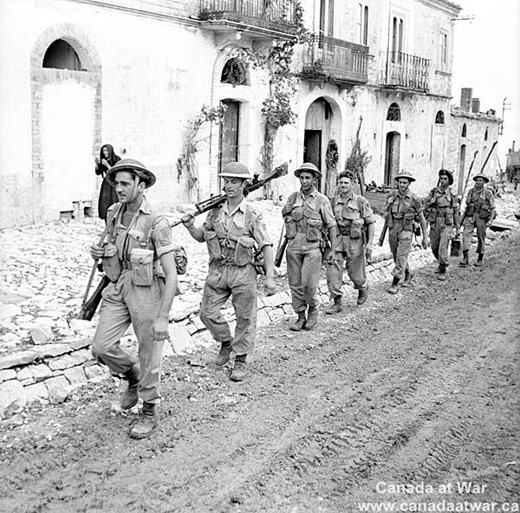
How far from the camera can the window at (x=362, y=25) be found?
A: 74.5 feet

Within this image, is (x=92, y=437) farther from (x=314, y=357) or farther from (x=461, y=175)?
(x=461, y=175)

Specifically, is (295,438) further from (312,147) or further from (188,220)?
(312,147)

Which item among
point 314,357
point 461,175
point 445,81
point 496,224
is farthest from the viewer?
point 461,175

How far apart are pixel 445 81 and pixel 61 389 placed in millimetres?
25250

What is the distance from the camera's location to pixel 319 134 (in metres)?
22.0

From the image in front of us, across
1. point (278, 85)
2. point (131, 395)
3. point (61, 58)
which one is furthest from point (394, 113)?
point (131, 395)

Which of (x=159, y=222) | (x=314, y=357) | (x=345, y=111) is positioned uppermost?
(x=345, y=111)

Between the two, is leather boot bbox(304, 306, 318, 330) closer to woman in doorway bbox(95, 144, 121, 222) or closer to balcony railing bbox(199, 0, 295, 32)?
woman in doorway bbox(95, 144, 121, 222)

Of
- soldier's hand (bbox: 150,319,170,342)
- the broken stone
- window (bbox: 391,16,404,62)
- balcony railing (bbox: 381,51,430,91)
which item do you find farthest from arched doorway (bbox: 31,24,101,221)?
window (bbox: 391,16,404,62)

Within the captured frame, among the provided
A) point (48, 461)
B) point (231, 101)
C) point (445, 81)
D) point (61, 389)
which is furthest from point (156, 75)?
point (445, 81)

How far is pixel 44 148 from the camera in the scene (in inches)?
535

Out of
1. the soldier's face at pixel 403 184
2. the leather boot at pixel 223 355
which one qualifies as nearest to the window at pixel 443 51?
the soldier's face at pixel 403 184

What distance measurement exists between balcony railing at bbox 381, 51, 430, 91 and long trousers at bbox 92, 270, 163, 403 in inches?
773

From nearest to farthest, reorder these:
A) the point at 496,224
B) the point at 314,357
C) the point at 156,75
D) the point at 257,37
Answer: the point at 314,357, the point at 156,75, the point at 257,37, the point at 496,224
